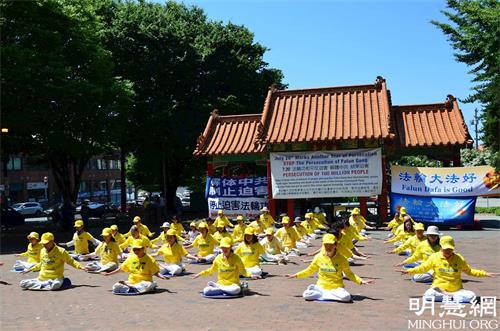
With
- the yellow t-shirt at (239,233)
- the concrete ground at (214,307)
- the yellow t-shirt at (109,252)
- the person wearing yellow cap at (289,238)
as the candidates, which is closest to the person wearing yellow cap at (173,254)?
the concrete ground at (214,307)

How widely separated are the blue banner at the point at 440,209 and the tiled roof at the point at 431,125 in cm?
253

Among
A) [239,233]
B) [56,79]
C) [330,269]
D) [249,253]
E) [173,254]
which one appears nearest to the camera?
[330,269]

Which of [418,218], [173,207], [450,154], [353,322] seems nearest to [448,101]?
[450,154]

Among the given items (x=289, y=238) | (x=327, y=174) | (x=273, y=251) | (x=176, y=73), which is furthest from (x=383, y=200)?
(x=176, y=73)

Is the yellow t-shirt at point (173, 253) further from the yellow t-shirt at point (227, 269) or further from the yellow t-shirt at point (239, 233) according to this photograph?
the yellow t-shirt at point (239, 233)

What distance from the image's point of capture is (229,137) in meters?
27.6

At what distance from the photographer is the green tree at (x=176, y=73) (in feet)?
120

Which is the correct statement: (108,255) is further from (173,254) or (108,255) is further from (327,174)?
(327,174)

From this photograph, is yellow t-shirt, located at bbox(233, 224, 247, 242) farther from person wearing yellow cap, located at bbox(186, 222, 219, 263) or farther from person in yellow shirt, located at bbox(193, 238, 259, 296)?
person in yellow shirt, located at bbox(193, 238, 259, 296)

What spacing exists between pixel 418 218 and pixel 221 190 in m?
9.32

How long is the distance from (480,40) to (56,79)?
19.5m

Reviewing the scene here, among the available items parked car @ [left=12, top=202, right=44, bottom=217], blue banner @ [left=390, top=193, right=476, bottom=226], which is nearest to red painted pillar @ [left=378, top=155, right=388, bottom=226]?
blue banner @ [left=390, top=193, right=476, bottom=226]

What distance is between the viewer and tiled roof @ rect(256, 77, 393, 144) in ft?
79.0

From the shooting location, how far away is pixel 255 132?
27.4m
